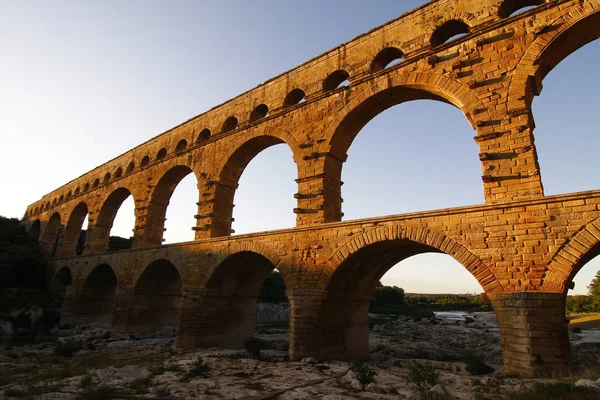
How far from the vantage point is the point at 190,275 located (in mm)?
13031

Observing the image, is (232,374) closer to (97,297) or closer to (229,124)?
(229,124)

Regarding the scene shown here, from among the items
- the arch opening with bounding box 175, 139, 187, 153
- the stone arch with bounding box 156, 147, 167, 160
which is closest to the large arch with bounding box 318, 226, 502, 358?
the arch opening with bounding box 175, 139, 187, 153

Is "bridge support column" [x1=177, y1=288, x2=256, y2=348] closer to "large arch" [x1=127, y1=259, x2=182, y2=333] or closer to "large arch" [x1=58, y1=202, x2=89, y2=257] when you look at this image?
"large arch" [x1=127, y1=259, x2=182, y2=333]

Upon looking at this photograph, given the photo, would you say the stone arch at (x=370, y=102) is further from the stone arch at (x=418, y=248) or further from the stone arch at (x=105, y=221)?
the stone arch at (x=105, y=221)

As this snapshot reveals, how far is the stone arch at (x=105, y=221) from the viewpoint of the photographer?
21000 mm

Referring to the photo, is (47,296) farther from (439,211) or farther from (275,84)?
(439,211)

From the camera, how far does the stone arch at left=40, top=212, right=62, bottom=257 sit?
2848 centimetres

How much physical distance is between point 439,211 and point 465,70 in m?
3.92

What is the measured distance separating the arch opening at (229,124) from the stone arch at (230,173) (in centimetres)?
166

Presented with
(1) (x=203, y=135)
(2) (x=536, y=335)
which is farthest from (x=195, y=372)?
(1) (x=203, y=135)

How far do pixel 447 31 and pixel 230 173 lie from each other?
9.14 meters

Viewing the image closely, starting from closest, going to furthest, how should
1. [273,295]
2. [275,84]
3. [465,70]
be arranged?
[465,70], [275,84], [273,295]

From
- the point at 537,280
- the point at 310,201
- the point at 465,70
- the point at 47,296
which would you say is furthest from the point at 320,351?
the point at 47,296

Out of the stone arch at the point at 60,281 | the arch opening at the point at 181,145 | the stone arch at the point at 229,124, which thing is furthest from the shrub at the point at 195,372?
the stone arch at the point at 60,281
